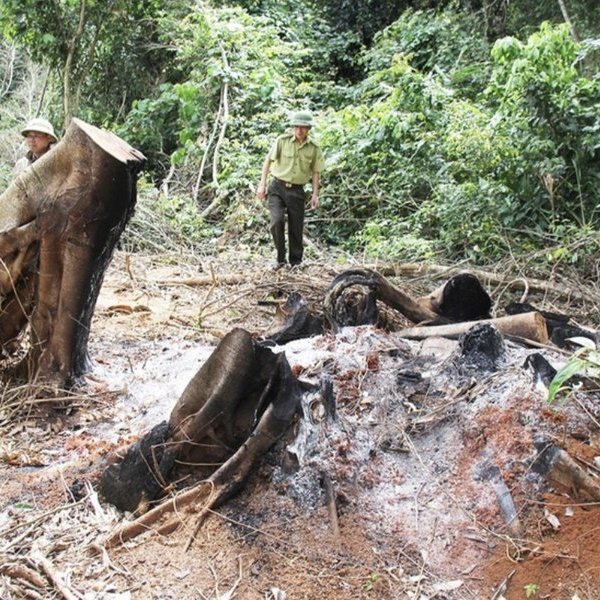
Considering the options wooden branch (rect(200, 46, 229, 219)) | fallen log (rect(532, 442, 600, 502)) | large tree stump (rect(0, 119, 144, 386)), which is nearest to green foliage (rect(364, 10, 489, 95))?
wooden branch (rect(200, 46, 229, 219))

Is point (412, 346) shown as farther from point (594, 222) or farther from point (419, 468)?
point (594, 222)

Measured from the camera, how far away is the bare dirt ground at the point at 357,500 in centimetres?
270

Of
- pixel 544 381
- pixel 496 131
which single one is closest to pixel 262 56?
pixel 496 131

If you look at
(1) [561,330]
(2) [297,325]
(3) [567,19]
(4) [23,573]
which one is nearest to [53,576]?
(4) [23,573]

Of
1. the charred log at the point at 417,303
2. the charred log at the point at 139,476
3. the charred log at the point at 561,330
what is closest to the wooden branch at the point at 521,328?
the charred log at the point at 561,330

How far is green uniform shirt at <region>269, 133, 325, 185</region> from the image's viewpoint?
26.9 ft

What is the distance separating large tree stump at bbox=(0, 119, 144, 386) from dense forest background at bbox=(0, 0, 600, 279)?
5116 mm

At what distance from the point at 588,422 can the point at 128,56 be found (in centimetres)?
1442

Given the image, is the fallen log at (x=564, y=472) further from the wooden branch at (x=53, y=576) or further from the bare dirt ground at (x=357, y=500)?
the wooden branch at (x=53, y=576)

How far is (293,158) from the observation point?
8211mm

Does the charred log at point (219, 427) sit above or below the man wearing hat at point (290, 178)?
below

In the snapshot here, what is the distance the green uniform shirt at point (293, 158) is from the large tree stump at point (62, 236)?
4082mm

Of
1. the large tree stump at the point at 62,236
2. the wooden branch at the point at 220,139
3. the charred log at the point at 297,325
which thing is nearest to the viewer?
the large tree stump at the point at 62,236

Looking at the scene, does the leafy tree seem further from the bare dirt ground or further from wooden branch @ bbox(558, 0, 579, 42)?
the bare dirt ground
